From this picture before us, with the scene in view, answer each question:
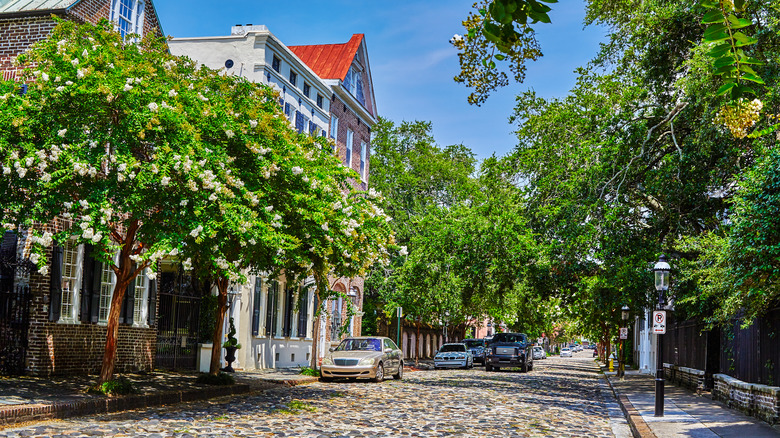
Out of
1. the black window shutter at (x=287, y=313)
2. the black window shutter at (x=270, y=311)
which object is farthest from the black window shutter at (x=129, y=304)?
the black window shutter at (x=287, y=313)

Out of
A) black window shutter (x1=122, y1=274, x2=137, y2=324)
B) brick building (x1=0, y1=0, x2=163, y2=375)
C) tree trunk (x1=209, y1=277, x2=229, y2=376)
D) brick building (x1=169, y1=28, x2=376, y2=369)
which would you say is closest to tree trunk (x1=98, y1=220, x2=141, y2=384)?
brick building (x1=0, y1=0, x2=163, y2=375)

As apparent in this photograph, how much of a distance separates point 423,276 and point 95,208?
29.2 metres

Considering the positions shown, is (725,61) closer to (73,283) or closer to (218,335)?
(218,335)

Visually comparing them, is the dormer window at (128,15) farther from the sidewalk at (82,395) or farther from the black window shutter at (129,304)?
the sidewalk at (82,395)

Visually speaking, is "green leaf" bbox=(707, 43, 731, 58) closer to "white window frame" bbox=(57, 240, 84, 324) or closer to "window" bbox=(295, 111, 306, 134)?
"white window frame" bbox=(57, 240, 84, 324)

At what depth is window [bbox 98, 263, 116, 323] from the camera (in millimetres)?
20891

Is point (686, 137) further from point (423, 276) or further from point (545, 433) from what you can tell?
point (423, 276)

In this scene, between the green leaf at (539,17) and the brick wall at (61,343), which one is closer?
the green leaf at (539,17)

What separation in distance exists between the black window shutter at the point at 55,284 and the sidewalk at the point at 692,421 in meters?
13.1

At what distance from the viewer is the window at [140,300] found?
22.3 m

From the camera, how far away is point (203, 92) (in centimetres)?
1587

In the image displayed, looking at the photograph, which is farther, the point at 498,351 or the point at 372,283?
the point at 372,283

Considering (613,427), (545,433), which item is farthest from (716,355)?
(545,433)

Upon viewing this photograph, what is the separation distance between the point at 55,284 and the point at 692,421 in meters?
14.3
